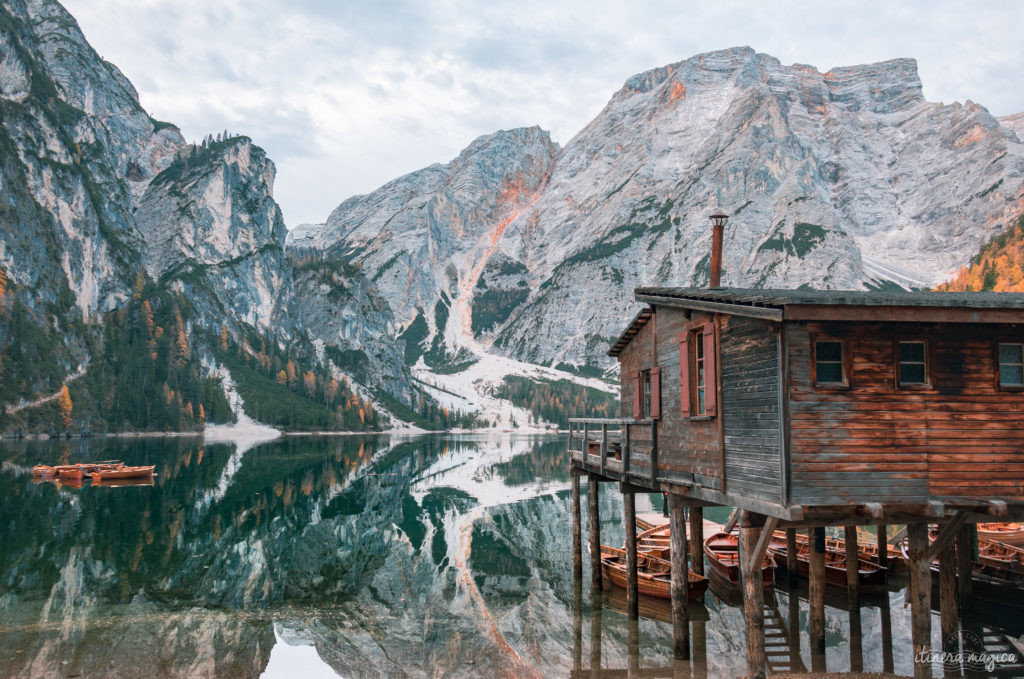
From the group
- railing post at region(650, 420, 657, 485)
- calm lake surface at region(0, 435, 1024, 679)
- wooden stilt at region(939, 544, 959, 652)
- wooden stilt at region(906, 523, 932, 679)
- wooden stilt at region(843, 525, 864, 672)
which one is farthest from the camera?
wooden stilt at region(843, 525, 864, 672)

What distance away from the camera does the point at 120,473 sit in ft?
239

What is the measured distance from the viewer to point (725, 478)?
1956cm

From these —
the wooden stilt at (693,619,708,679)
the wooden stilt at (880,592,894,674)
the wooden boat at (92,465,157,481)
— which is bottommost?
the wooden stilt at (693,619,708,679)

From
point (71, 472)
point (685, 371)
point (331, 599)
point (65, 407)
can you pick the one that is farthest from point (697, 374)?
point (65, 407)

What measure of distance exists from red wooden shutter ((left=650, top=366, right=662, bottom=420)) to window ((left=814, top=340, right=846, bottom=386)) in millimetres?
7426

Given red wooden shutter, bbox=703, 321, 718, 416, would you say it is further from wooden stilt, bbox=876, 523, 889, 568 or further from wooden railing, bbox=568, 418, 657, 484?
wooden stilt, bbox=876, 523, 889, 568

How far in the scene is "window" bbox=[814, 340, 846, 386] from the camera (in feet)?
56.7

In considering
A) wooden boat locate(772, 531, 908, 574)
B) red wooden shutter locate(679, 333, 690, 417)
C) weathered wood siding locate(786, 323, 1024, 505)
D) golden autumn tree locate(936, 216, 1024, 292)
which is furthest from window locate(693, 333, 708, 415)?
golden autumn tree locate(936, 216, 1024, 292)

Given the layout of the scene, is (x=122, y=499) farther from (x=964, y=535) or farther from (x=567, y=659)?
(x=964, y=535)

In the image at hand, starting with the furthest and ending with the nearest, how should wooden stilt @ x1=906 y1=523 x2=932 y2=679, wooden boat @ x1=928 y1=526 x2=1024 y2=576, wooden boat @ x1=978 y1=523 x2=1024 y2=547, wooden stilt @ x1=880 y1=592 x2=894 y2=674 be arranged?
1. wooden boat @ x1=978 y1=523 x2=1024 y2=547
2. wooden boat @ x1=928 y1=526 x2=1024 y2=576
3. wooden stilt @ x1=880 y1=592 x2=894 y2=674
4. wooden stilt @ x1=906 y1=523 x2=932 y2=679

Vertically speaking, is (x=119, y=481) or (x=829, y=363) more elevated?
(x=829, y=363)

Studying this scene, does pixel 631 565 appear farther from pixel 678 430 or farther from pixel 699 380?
pixel 699 380

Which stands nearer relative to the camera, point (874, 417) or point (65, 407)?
point (874, 417)

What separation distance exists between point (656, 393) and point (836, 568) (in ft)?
41.0
